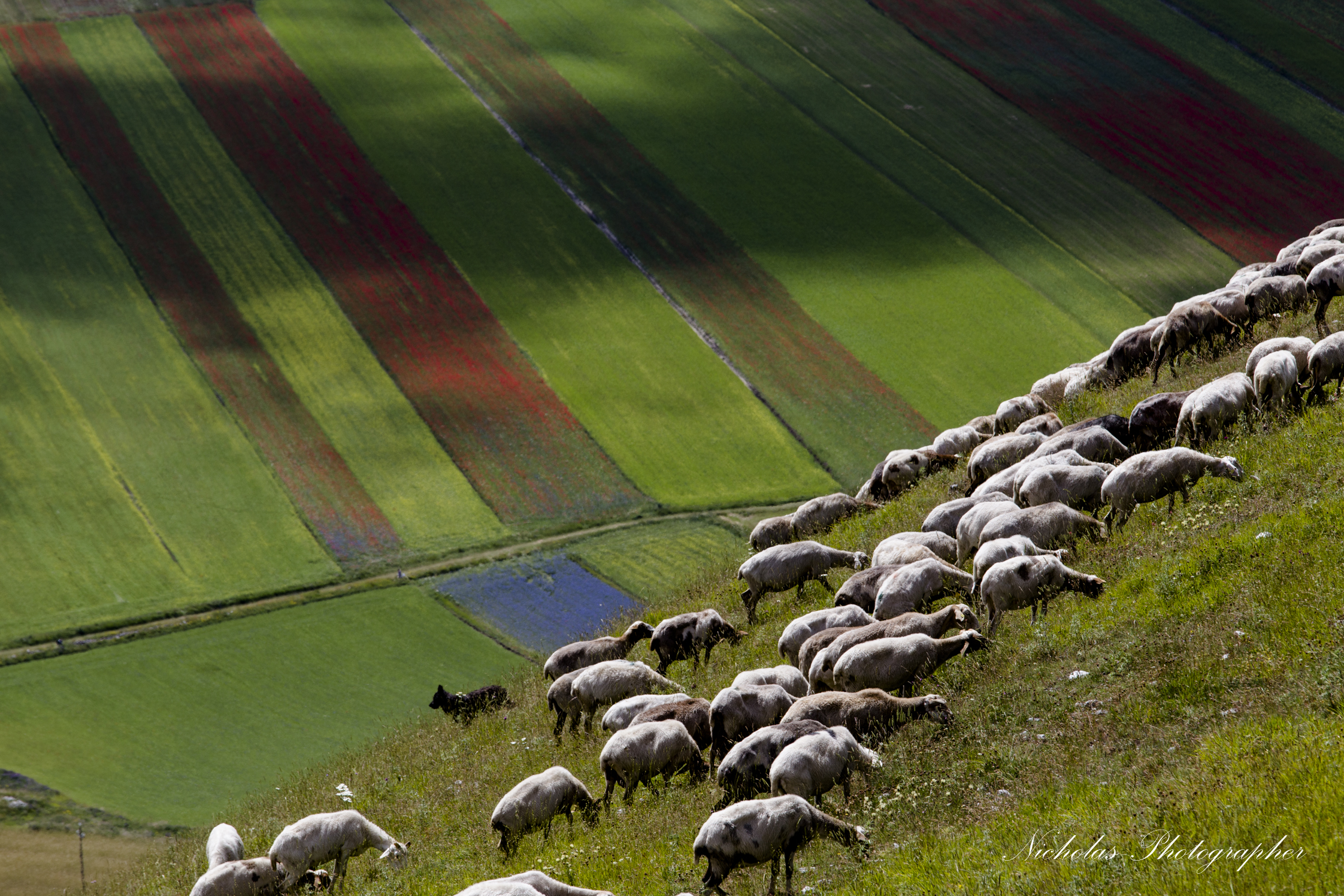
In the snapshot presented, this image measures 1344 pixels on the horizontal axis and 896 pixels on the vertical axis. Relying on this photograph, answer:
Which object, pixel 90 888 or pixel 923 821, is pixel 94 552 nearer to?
pixel 90 888

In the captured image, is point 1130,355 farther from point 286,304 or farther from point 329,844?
point 286,304

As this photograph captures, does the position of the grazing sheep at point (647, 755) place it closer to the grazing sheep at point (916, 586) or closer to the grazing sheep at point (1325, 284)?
the grazing sheep at point (916, 586)

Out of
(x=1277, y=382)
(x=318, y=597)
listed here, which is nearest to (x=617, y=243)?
(x=318, y=597)

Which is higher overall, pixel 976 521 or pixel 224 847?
pixel 976 521

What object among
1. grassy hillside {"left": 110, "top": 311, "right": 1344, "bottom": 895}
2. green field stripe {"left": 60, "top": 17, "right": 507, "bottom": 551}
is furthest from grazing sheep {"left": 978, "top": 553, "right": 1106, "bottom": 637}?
green field stripe {"left": 60, "top": 17, "right": 507, "bottom": 551}

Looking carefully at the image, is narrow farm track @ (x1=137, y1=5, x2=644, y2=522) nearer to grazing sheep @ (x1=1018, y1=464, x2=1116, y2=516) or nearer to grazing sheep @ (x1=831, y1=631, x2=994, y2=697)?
grazing sheep @ (x1=1018, y1=464, x2=1116, y2=516)

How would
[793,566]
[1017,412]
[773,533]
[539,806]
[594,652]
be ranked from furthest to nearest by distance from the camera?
[1017,412]
[773,533]
[793,566]
[594,652]
[539,806]

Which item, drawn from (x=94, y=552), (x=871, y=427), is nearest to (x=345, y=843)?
(x=94, y=552)
